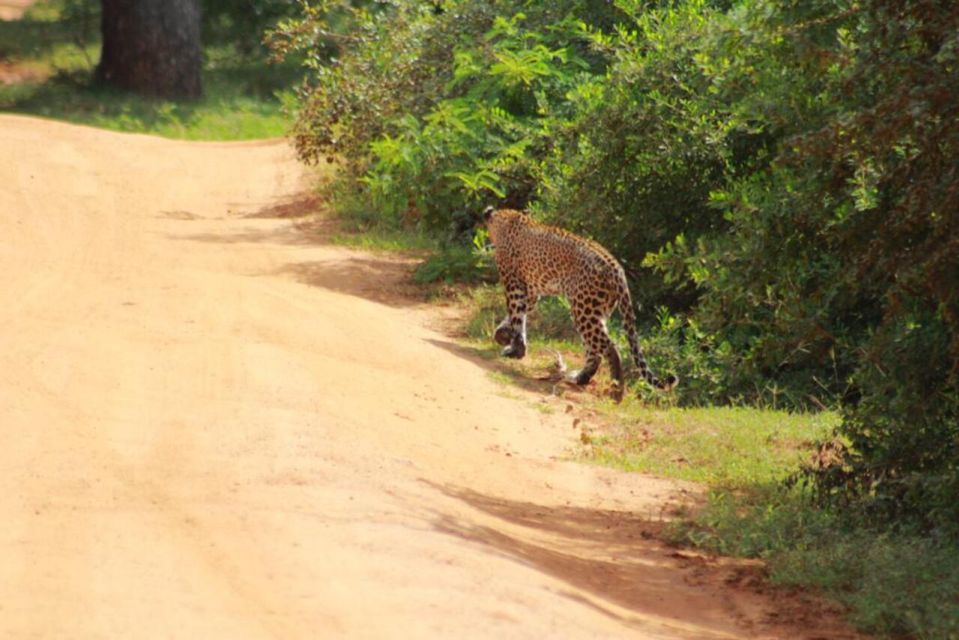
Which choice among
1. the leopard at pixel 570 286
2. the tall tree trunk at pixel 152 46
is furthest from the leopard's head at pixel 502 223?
the tall tree trunk at pixel 152 46

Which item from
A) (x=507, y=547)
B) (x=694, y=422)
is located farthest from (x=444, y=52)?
(x=507, y=547)

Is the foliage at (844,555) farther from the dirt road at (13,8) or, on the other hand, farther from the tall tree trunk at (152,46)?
the dirt road at (13,8)

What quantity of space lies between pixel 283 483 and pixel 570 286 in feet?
18.1

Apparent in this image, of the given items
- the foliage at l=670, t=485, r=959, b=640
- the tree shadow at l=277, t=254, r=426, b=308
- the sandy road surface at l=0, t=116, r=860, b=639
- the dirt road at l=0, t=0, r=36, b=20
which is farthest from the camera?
the dirt road at l=0, t=0, r=36, b=20

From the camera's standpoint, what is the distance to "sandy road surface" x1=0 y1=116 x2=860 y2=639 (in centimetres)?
637

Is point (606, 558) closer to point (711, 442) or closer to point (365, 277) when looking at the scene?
point (711, 442)

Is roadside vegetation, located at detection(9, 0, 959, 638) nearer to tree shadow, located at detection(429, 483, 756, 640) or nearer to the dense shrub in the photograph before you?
the dense shrub

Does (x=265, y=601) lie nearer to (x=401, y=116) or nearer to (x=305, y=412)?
(x=305, y=412)

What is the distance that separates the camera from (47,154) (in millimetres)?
21297

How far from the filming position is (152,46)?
28.2m

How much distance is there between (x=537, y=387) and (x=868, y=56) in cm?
477

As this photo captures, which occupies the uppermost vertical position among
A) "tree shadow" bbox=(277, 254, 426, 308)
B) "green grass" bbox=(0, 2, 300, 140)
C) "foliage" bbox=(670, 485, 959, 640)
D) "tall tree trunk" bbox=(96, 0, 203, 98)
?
"tall tree trunk" bbox=(96, 0, 203, 98)

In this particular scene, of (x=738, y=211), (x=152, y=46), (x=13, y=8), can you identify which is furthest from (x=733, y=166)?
(x=13, y=8)

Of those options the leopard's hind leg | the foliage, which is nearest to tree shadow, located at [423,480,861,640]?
the foliage
